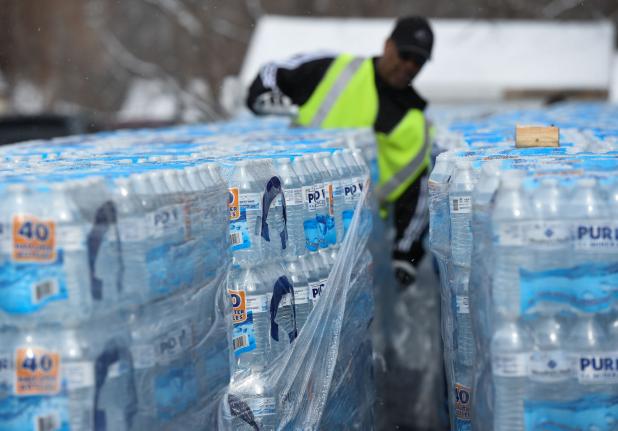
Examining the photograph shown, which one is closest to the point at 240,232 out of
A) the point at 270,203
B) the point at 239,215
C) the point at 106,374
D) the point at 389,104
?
the point at 239,215

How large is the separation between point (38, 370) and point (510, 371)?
139 cm

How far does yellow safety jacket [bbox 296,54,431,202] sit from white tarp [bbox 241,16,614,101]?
24.6ft

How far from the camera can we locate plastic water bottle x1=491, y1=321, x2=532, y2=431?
9.73 feet

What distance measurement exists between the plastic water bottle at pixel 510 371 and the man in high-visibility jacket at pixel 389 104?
3.35 metres

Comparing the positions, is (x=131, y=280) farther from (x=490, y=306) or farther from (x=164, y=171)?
(x=490, y=306)

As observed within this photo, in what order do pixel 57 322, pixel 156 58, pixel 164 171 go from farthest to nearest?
pixel 156 58 → pixel 164 171 → pixel 57 322

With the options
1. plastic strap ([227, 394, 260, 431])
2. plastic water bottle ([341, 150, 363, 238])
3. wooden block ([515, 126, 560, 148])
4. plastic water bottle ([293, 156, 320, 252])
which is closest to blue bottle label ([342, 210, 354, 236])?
plastic water bottle ([341, 150, 363, 238])

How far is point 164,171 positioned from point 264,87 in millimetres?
3356

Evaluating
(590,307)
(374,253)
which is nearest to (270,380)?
(590,307)

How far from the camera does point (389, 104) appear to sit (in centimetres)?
→ 645

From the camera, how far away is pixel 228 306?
368 centimetres

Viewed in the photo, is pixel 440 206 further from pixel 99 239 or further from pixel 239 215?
pixel 99 239

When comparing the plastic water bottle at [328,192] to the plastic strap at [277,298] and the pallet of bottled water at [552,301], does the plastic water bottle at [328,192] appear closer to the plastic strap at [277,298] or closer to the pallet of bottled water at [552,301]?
the plastic strap at [277,298]

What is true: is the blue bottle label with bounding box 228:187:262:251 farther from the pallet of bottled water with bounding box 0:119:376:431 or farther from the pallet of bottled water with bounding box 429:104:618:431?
the pallet of bottled water with bounding box 429:104:618:431
